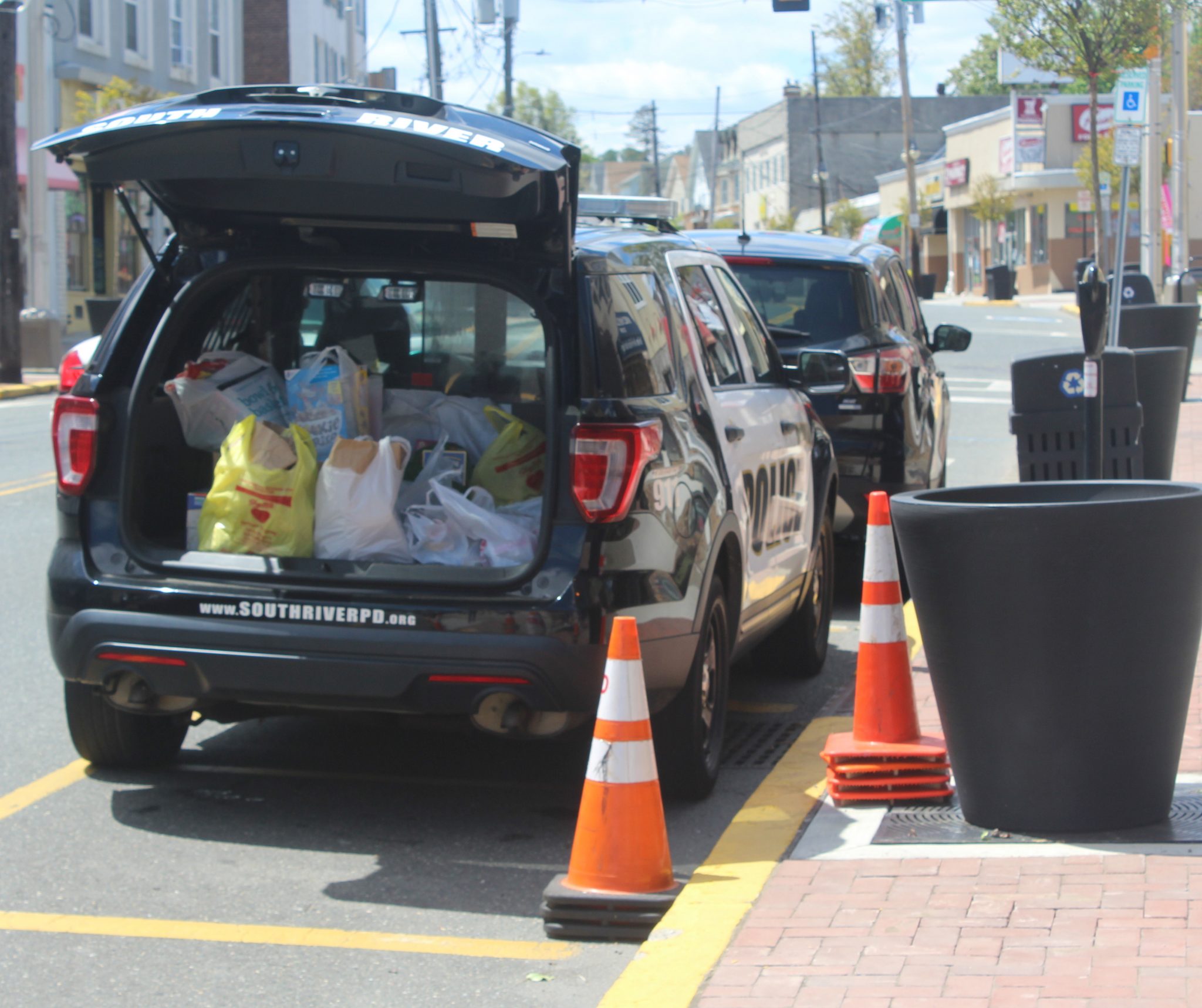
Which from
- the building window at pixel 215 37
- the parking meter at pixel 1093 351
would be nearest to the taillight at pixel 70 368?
the parking meter at pixel 1093 351

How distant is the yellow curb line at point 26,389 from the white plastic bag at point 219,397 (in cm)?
1825

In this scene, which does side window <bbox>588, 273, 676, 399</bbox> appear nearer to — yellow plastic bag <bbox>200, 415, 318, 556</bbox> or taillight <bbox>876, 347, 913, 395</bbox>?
yellow plastic bag <bbox>200, 415, 318, 556</bbox>

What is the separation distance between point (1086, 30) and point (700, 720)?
1770cm

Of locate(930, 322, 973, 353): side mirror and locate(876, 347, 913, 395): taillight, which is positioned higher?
locate(930, 322, 973, 353): side mirror

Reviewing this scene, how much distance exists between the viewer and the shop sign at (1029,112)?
55.4 metres

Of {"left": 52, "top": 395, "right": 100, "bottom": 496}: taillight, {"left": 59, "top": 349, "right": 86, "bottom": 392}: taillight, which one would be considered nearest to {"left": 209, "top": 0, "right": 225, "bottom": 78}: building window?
{"left": 59, "top": 349, "right": 86, "bottom": 392}: taillight

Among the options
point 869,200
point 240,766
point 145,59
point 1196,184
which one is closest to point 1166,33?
point 240,766

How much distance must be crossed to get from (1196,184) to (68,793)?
58891 mm

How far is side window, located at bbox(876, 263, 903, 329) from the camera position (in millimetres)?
9445

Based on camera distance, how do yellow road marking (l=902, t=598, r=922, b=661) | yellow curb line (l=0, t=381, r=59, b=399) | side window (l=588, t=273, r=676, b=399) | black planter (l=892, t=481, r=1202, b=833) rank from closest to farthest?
black planter (l=892, t=481, r=1202, b=833), side window (l=588, t=273, r=676, b=399), yellow road marking (l=902, t=598, r=922, b=661), yellow curb line (l=0, t=381, r=59, b=399)

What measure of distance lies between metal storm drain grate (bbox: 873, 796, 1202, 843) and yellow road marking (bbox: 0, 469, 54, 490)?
966 cm

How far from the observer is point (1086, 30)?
68.2ft

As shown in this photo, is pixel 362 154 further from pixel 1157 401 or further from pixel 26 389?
pixel 26 389

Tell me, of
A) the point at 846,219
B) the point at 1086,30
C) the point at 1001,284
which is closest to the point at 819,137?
the point at 846,219
